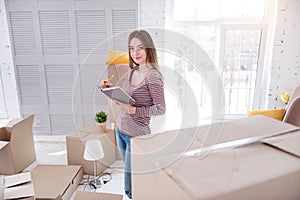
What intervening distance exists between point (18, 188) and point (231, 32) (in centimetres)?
251

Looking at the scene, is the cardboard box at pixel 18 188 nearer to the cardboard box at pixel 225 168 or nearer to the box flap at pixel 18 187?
the box flap at pixel 18 187

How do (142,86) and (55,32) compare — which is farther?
(55,32)

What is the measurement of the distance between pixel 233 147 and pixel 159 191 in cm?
20

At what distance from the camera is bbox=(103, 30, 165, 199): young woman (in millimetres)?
1008

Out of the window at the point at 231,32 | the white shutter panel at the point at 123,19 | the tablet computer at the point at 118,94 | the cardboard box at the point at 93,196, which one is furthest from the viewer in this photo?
the window at the point at 231,32

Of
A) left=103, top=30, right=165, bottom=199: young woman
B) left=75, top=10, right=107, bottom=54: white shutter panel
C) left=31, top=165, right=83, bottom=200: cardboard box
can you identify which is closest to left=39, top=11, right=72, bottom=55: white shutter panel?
left=75, top=10, right=107, bottom=54: white shutter panel

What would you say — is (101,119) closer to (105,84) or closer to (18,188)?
(105,84)

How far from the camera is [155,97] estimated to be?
111 cm

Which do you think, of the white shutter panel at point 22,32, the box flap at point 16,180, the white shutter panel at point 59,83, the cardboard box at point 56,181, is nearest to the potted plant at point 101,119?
the box flap at point 16,180

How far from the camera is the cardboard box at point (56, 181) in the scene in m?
1.73

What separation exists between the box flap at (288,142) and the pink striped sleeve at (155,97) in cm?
52

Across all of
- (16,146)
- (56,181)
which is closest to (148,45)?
(56,181)

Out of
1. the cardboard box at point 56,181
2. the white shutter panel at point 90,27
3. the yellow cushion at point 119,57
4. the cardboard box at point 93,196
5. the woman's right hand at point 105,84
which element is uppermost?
the white shutter panel at point 90,27

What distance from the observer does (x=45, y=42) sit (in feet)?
9.05
